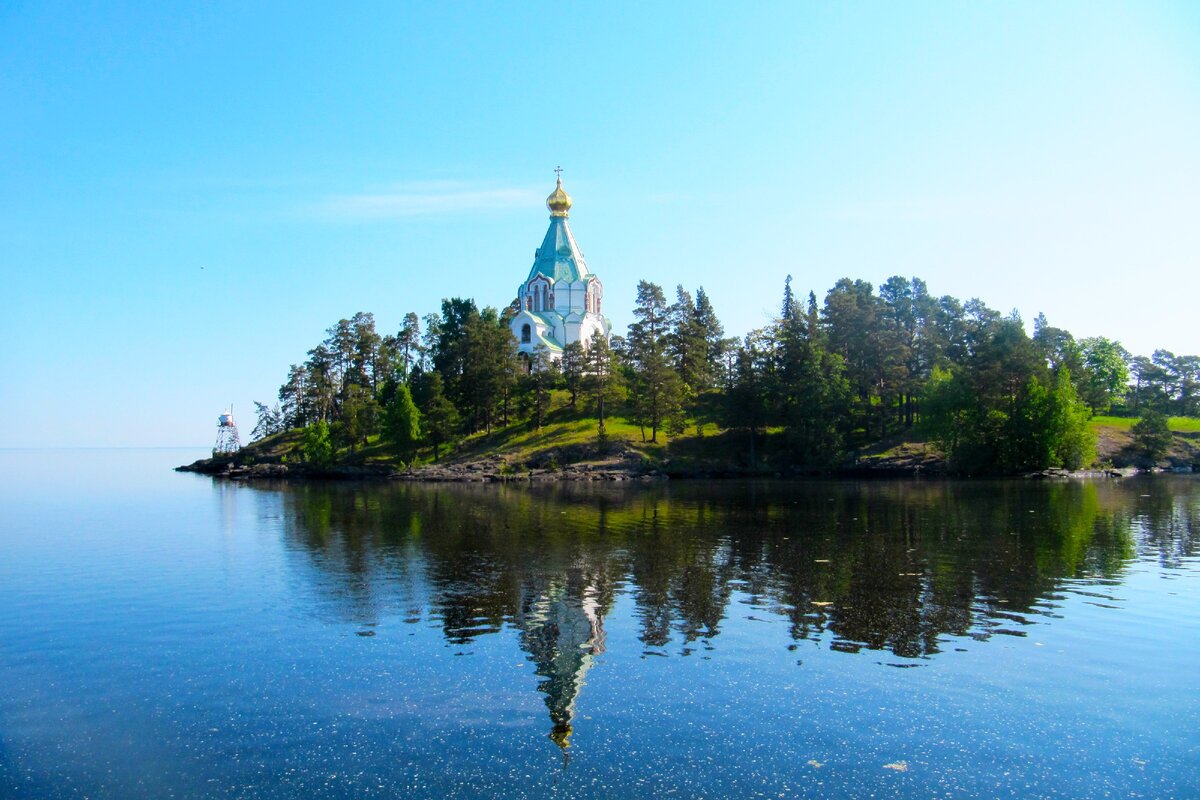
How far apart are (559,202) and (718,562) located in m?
100

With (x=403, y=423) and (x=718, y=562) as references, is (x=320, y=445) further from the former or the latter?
(x=718, y=562)

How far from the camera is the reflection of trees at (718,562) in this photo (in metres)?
19.5

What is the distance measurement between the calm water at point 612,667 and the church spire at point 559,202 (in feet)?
306

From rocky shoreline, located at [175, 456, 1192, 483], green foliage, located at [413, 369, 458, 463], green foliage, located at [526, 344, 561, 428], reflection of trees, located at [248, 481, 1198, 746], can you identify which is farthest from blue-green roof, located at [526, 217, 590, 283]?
reflection of trees, located at [248, 481, 1198, 746]

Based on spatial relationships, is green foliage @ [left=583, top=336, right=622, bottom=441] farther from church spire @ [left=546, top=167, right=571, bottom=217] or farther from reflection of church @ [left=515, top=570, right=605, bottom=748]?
reflection of church @ [left=515, top=570, right=605, bottom=748]

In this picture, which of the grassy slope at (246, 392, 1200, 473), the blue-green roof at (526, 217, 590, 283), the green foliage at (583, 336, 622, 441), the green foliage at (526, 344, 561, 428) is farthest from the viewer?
the blue-green roof at (526, 217, 590, 283)

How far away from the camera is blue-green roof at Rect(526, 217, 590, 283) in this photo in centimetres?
12312

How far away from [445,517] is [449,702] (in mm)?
33593

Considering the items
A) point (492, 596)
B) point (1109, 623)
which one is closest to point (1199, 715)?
point (1109, 623)

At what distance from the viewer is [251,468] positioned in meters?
108

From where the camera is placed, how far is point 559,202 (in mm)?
121812

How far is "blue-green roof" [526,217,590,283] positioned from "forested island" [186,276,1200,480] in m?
11.2

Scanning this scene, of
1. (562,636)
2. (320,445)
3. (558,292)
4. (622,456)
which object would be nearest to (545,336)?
(558,292)

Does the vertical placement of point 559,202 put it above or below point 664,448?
above
